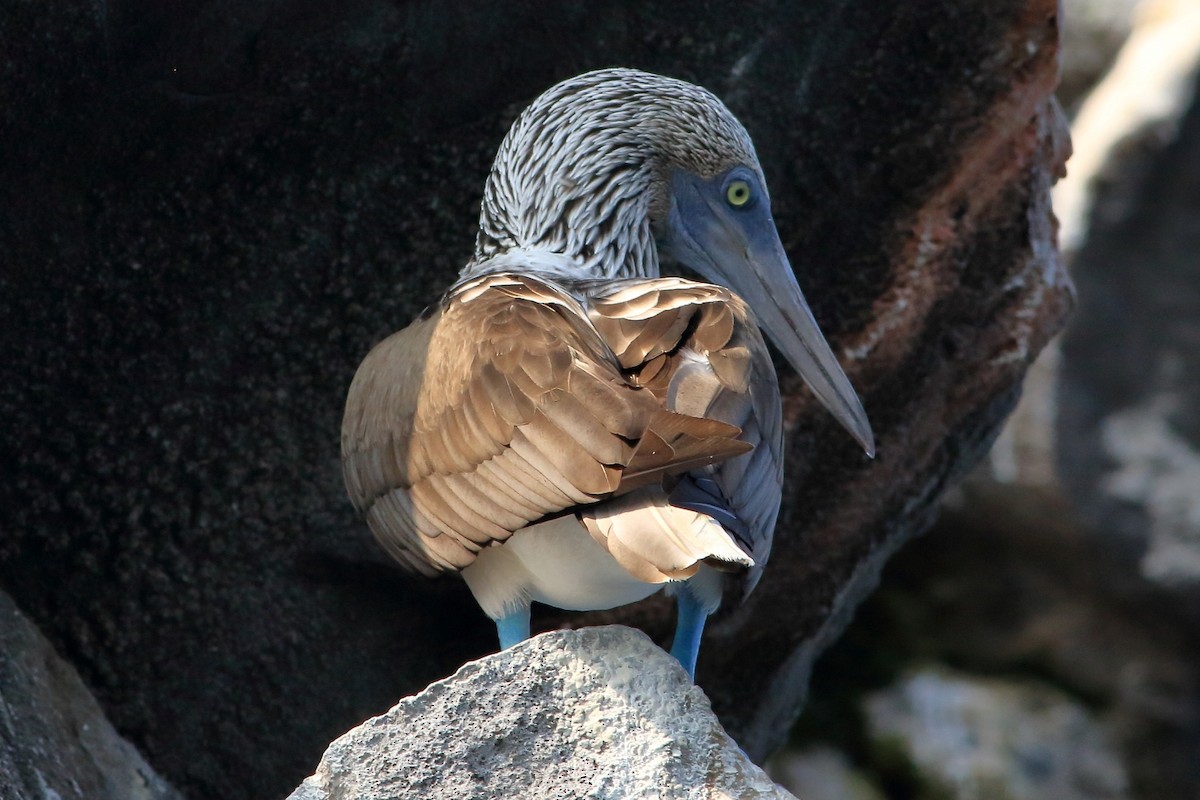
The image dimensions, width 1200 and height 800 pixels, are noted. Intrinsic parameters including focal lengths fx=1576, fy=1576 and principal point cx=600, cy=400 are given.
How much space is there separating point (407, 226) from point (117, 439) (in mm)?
1012

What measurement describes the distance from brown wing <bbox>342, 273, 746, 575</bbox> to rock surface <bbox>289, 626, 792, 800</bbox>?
13.1 inches

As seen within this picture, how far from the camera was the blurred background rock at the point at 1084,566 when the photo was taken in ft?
23.4

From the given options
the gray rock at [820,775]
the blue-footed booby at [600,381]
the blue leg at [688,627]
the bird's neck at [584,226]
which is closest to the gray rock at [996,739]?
the gray rock at [820,775]

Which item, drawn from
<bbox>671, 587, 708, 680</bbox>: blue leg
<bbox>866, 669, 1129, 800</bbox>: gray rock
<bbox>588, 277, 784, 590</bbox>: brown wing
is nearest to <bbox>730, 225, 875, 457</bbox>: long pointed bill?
<bbox>588, 277, 784, 590</bbox>: brown wing

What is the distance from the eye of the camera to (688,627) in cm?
360

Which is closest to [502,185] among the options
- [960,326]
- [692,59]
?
[692,59]

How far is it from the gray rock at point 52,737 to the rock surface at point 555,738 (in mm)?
1029

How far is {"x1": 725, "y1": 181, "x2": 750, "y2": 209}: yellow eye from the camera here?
415cm

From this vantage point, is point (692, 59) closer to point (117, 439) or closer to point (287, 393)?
point (287, 393)

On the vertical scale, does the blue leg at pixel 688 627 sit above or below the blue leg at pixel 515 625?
below

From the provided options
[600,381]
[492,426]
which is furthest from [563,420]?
[492,426]

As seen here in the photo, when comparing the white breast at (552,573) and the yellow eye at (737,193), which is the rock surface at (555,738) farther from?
the yellow eye at (737,193)

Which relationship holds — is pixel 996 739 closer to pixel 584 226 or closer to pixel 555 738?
pixel 584 226

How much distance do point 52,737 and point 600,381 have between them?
1.68 m
